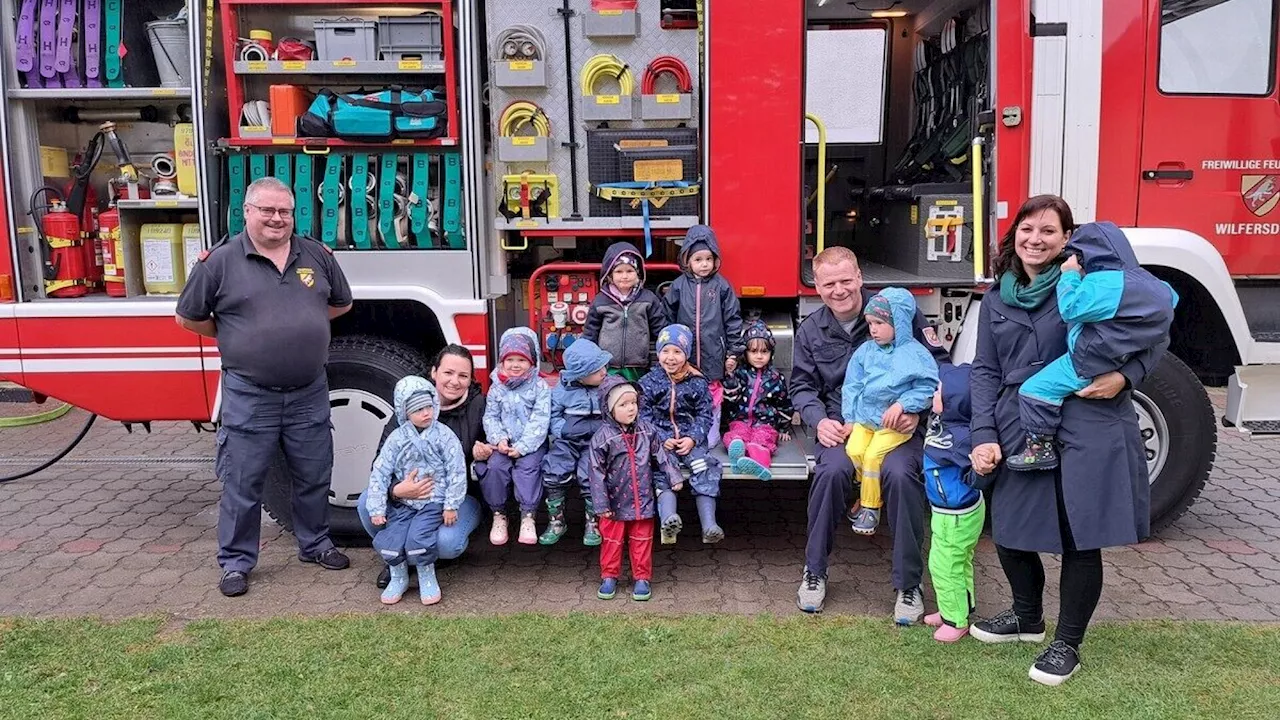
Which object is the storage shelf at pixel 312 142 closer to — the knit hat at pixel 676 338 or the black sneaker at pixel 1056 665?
the knit hat at pixel 676 338

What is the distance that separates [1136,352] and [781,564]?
2013 mm

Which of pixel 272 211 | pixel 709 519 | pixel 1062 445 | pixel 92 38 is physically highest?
pixel 92 38

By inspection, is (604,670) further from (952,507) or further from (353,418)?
(353,418)

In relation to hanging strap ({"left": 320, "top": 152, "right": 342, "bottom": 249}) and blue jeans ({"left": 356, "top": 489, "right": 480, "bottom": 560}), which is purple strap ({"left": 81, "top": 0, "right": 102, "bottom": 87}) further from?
blue jeans ({"left": 356, "top": 489, "right": 480, "bottom": 560})

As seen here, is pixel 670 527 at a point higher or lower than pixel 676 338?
lower

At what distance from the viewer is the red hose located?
14.6 ft

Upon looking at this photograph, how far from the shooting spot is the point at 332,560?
4.56 meters

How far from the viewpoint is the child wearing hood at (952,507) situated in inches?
143

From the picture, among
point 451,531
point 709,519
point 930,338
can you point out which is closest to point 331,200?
point 451,531

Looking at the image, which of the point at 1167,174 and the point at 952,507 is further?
the point at 1167,174

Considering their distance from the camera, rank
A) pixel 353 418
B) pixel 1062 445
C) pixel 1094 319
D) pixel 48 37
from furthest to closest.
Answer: pixel 353 418 < pixel 48 37 < pixel 1062 445 < pixel 1094 319

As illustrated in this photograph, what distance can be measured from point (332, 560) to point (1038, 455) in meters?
3.16

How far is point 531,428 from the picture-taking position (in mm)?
4230

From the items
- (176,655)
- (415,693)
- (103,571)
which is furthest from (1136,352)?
(103,571)
